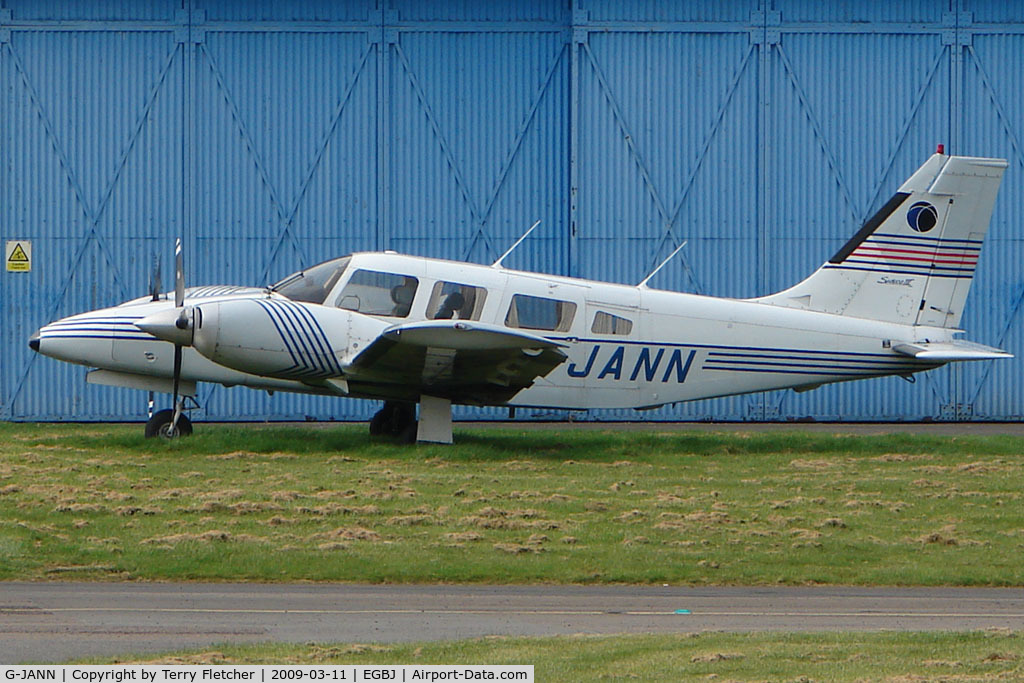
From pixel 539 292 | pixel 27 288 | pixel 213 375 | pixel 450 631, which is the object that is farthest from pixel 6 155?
pixel 450 631

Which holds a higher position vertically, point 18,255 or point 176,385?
point 18,255

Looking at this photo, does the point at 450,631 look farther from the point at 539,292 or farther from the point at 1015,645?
the point at 539,292

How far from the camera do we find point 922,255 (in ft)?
66.8

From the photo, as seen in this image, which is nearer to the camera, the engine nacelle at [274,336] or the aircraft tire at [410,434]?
the engine nacelle at [274,336]

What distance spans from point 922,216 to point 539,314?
5.91 meters

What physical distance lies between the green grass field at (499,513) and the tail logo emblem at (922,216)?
3.33m

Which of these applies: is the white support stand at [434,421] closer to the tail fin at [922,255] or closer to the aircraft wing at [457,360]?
the aircraft wing at [457,360]

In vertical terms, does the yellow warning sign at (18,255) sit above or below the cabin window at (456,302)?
above

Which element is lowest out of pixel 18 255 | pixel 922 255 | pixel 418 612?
pixel 418 612

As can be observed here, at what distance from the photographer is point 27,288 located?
85.7 feet

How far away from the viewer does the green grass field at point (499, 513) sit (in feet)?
38.7

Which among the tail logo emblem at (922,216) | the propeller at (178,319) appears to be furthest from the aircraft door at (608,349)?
the propeller at (178,319)

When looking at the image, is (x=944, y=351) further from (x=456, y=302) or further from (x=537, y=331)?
(x=456, y=302)
